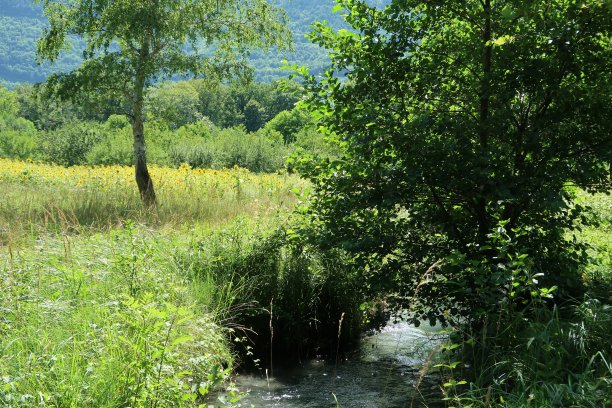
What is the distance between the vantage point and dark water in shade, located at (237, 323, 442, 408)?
5.66 m

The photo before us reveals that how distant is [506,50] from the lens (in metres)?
5.73

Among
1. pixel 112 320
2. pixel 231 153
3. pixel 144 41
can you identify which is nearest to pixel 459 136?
pixel 112 320

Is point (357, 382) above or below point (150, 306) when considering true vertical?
below

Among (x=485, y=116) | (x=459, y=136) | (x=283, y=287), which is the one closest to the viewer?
(x=459, y=136)

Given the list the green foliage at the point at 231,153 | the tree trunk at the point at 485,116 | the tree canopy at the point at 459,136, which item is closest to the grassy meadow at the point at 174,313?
the tree canopy at the point at 459,136

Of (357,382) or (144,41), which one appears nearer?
(357,382)

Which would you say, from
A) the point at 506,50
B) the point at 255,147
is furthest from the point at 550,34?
the point at 255,147

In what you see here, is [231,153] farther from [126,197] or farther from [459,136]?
[459,136]

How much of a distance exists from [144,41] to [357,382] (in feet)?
28.8

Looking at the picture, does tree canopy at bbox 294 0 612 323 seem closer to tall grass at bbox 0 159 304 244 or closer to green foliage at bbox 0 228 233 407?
green foliage at bbox 0 228 233 407

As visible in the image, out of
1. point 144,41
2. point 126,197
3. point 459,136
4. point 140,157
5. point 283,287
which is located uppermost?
point 144,41

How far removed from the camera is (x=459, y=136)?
5777mm

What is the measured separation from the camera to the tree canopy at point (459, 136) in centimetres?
549

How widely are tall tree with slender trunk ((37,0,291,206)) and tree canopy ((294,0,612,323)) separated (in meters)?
6.45
